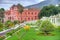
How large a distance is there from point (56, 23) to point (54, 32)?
49cm

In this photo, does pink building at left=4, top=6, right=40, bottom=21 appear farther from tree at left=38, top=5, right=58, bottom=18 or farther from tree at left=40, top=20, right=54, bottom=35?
tree at left=40, top=20, right=54, bottom=35

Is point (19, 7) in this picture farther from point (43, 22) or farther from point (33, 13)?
point (43, 22)

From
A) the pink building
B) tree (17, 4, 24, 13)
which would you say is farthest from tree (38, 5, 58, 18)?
tree (17, 4, 24, 13)

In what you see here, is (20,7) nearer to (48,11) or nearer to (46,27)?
(48,11)

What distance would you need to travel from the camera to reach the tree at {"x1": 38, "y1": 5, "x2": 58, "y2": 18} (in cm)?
917

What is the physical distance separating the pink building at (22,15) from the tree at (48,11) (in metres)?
0.12

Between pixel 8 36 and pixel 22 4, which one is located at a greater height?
pixel 22 4

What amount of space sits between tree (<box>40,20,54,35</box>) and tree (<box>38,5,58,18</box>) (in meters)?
0.56

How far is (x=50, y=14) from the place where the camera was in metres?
9.45

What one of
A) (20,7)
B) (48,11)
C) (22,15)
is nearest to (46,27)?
(48,11)

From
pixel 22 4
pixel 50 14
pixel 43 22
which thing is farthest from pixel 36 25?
pixel 22 4

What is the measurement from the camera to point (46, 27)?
10.0 meters

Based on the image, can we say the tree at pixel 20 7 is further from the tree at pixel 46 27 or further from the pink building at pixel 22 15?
the tree at pixel 46 27

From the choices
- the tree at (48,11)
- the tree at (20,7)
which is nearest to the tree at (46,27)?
the tree at (48,11)
